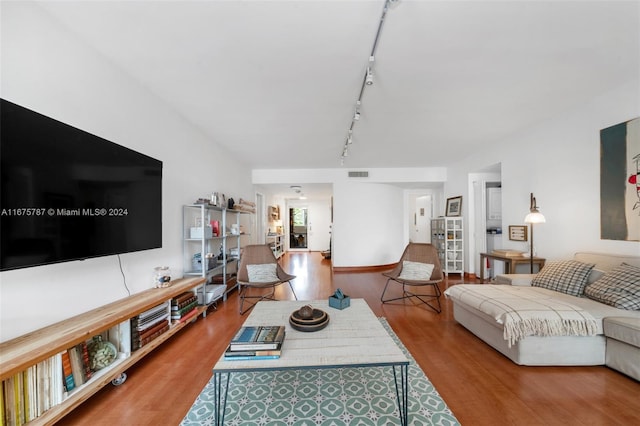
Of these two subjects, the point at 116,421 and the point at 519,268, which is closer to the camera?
the point at 116,421

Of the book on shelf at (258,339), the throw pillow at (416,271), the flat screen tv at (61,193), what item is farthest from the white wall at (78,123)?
the throw pillow at (416,271)

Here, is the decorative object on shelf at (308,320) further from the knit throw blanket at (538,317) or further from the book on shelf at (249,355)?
the knit throw blanket at (538,317)

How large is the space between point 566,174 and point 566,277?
135 cm

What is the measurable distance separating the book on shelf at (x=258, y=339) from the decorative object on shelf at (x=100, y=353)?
3.56 ft

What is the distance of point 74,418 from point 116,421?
293mm

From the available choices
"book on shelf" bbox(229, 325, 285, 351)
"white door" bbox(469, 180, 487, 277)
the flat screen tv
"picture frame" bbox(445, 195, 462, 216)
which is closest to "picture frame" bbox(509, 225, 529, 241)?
"white door" bbox(469, 180, 487, 277)

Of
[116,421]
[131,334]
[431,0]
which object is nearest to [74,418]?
[116,421]

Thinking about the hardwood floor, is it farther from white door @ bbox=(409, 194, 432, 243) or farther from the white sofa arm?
white door @ bbox=(409, 194, 432, 243)

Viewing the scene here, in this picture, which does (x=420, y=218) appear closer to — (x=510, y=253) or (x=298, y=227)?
(x=510, y=253)

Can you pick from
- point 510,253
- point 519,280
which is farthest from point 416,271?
point 510,253

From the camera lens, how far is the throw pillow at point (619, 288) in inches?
77.2

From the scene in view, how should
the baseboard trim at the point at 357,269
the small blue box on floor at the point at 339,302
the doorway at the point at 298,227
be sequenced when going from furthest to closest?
the doorway at the point at 298,227 < the baseboard trim at the point at 357,269 < the small blue box on floor at the point at 339,302

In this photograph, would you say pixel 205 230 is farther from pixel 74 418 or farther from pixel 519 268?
pixel 519 268

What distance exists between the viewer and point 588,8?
5.02 feet
